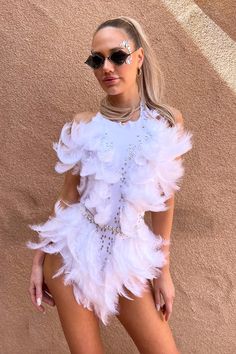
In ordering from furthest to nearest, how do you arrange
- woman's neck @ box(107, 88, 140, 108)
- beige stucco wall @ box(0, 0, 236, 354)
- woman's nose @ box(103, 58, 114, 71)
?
beige stucco wall @ box(0, 0, 236, 354)
woman's neck @ box(107, 88, 140, 108)
woman's nose @ box(103, 58, 114, 71)

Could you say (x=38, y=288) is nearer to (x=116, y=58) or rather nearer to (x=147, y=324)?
(x=147, y=324)

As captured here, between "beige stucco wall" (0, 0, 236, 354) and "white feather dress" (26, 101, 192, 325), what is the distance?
1.58 ft

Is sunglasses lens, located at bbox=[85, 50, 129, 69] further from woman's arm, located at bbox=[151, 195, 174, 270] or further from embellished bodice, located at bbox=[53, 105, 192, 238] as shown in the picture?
woman's arm, located at bbox=[151, 195, 174, 270]

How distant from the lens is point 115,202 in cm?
157

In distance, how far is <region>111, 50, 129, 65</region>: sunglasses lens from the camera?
152 cm

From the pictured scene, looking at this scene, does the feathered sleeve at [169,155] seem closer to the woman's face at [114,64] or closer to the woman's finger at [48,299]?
the woman's face at [114,64]

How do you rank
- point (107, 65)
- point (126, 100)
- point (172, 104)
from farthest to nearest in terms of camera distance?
point (172, 104) → point (126, 100) → point (107, 65)

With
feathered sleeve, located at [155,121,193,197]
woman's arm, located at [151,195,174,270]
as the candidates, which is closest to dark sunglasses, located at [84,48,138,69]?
feathered sleeve, located at [155,121,193,197]

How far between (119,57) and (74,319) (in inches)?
36.0

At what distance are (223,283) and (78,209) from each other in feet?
2.94

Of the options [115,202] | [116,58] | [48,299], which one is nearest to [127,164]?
[115,202]

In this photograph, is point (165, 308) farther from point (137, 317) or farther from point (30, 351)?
point (30, 351)

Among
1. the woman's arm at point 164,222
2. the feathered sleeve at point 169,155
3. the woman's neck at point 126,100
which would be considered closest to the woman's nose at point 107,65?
the woman's neck at point 126,100

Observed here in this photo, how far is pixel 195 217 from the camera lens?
82.8 inches
